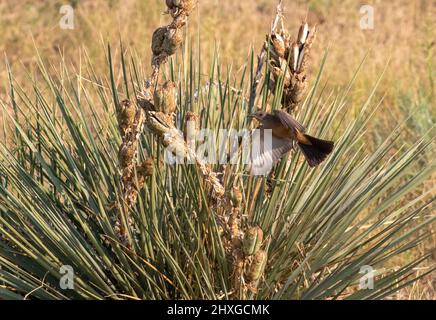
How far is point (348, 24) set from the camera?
588cm

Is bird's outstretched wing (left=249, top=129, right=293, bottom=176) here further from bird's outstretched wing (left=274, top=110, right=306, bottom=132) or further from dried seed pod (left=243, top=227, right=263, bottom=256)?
dried seed pod (left=243, top=227, right=263, bottom=256)

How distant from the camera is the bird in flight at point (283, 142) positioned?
1.72m

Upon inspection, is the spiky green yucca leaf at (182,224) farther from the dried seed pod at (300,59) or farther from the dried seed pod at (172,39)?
the dried seed pod at (172,39)

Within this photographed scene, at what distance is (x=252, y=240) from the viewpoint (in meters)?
1.46

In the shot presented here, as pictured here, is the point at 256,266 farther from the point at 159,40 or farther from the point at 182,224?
the point at 159,40

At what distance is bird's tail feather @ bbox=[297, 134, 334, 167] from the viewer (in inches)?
68.1

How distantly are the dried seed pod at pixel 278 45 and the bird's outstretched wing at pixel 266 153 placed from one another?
0.23 m

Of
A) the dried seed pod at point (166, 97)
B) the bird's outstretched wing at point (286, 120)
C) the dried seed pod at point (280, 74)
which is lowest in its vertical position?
the dried seed pod at point (166, 97)

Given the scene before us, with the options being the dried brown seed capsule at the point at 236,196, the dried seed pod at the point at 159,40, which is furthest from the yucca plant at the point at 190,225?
the dried seed pod at the point at 159,40

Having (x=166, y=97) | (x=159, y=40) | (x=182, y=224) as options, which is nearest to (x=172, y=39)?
(x=159, y=40)

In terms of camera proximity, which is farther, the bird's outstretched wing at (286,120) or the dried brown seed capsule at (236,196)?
the bird's outstretched wing at (286,120)

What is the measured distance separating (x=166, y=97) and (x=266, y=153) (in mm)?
386

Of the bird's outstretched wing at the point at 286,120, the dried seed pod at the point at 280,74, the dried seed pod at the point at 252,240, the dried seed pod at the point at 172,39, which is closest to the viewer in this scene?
the dried seed pod at the point at 252,240
